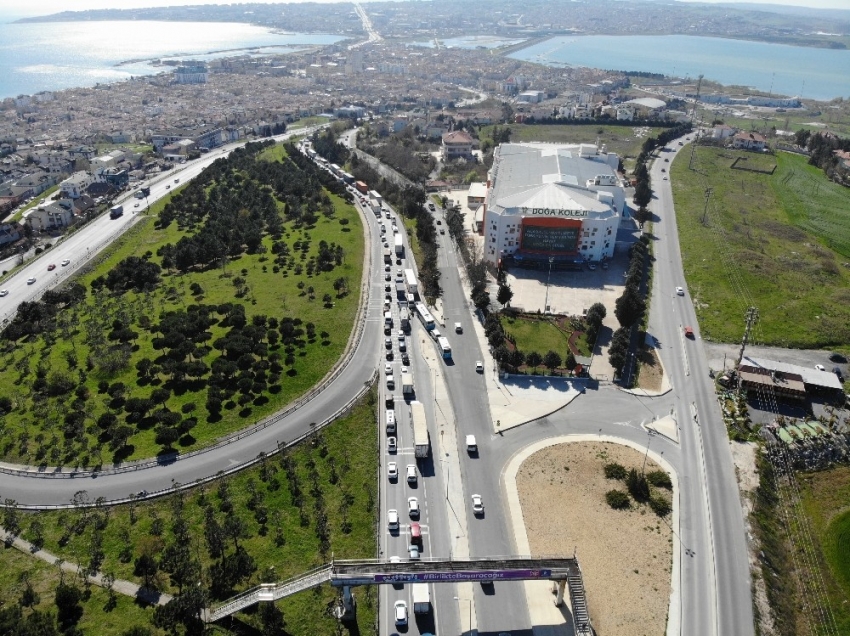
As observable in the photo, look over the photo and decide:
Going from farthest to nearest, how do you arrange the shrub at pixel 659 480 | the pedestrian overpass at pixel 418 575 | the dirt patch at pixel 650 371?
the dirt patch at pixel 650 371 → the shrub at pixel 659 480 → the pedestrian overpass at pixel 418 575

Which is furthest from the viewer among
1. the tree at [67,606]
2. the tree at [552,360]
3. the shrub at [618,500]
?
the tree at [552,360]

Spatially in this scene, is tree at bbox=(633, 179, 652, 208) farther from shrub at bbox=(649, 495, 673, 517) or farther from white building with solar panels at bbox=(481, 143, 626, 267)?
shrub at bbox=(649, 495, 673, 517)

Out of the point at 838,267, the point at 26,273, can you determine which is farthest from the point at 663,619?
the point at 26,273

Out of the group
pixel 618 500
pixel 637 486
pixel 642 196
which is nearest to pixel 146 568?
pixel 618 500

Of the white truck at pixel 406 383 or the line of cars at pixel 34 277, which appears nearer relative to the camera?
the white truck at pixel 406 383

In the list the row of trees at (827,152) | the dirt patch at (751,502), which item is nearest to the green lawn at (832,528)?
the dirt patch at (751,502)

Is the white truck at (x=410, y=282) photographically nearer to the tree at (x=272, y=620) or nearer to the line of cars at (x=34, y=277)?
the tree at (x=272, y=620)

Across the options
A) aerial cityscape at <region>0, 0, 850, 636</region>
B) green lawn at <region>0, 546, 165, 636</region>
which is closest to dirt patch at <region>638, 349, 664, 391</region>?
aerial cityscape at <region>0, 0, 850, 636</region>
